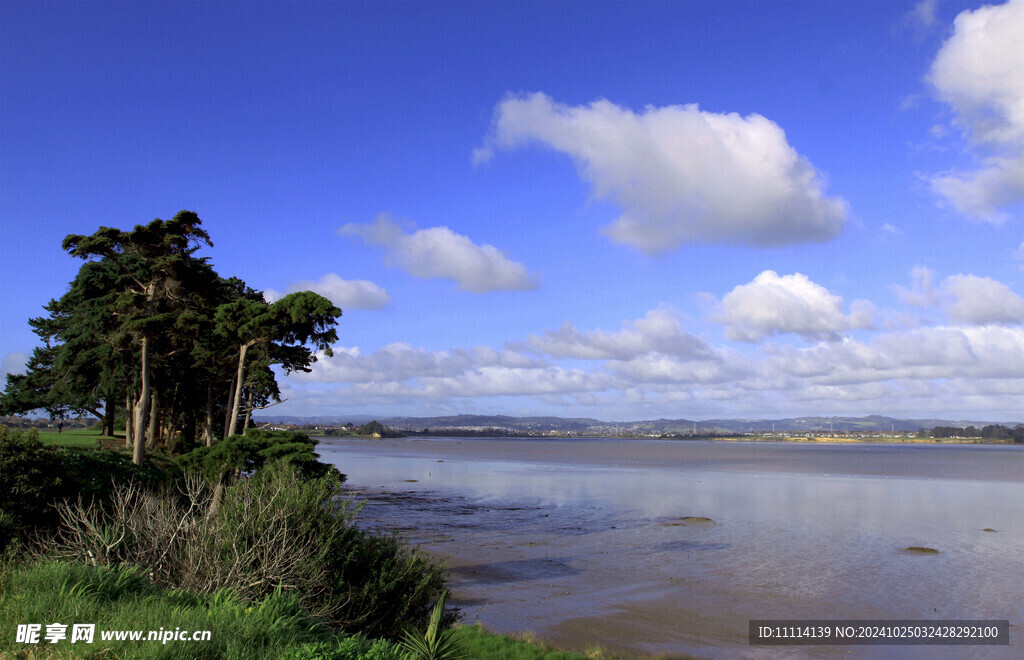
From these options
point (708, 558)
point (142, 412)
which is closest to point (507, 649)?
point (708, 558)

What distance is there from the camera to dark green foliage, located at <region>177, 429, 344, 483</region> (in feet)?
69.2

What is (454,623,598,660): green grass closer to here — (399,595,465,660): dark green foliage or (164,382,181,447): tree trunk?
(399,595,465,660): dark green foliage

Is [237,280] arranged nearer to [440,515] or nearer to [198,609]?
[440,515]

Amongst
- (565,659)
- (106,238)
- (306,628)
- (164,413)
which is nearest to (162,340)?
(106,238)

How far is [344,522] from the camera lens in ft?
41.1

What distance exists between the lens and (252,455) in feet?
71.6

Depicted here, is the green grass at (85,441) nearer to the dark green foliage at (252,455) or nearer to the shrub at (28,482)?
the dark green foliage at (252,455)

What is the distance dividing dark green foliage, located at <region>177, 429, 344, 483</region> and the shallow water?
6.87 meters

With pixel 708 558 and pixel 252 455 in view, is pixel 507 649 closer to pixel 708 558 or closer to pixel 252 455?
pixel 252 455

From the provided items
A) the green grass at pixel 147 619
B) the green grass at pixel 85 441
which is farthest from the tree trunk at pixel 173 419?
the green grass at pixel 147 619

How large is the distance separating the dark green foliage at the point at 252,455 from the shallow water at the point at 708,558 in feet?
22.5

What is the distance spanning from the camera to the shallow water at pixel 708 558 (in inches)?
790

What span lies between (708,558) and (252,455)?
65.4 ft

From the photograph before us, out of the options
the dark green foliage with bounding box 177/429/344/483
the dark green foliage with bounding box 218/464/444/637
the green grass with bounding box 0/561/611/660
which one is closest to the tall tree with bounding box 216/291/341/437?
the dark green foliage with bounding box 177/429/344/483
